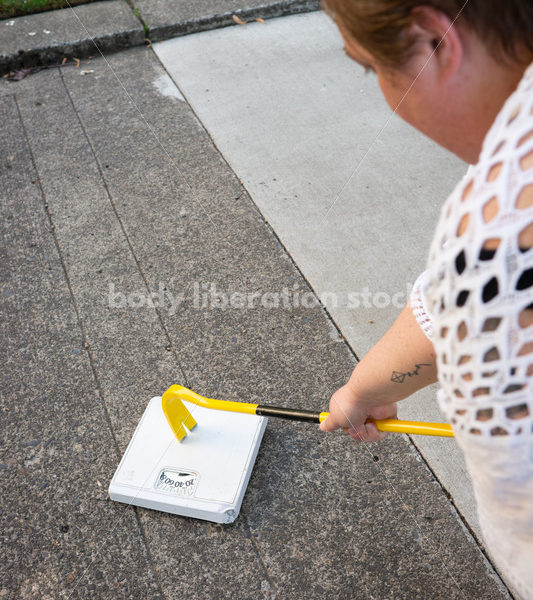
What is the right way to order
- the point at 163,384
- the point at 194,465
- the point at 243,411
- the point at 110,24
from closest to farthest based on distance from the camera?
the point at 243,411, the point at 194,465, the point at 163,384, the point at 110,24

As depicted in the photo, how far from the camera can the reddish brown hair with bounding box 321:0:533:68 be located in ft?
1.97

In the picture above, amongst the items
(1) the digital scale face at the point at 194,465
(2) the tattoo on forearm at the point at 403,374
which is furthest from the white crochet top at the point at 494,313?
(1) the digital scale face at the point at 194,465

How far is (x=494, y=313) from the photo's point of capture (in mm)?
Result: 625

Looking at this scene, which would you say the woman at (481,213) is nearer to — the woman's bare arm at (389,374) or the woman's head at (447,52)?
the woman's head at (447,52)

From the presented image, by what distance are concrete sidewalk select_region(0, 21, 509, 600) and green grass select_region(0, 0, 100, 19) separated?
1477mm

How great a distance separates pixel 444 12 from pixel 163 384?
182 cm

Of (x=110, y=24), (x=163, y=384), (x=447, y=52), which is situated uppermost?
(x=447, y=52)

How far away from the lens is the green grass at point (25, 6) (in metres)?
4.49

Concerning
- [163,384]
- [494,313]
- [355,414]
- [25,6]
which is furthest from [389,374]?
[25,6]

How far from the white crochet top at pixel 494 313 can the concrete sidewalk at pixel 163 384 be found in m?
1.04

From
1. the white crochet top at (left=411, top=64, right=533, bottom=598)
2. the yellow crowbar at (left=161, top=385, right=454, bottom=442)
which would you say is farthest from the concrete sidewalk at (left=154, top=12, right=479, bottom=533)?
the white crochet top at (left=411, top=64, right=533, bottom=598)

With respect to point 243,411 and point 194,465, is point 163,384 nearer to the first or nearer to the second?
point 194,465

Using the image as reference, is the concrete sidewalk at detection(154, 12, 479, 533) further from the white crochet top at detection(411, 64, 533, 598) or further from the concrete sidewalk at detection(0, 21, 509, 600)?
the white crochet top at detection(411, 64, 533, 598)

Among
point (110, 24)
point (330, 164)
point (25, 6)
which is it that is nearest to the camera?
point (330, 164)
